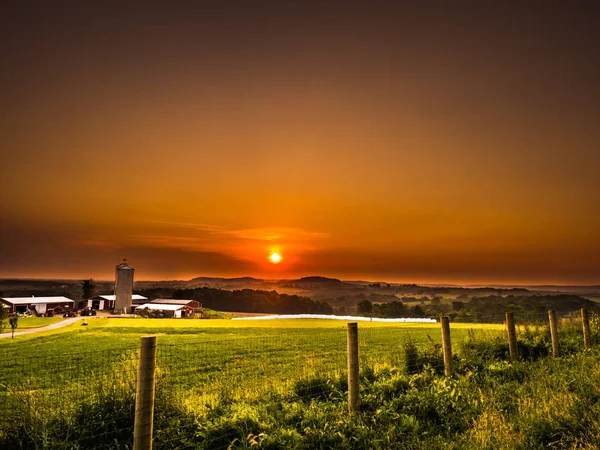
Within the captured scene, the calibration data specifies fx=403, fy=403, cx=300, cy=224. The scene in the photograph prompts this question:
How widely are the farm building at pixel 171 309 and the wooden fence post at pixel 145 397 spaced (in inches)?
4265

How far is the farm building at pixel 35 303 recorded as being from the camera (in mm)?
95438

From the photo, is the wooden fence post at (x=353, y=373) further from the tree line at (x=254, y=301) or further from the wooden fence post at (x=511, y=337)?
the tree line at (x=254, y=301)

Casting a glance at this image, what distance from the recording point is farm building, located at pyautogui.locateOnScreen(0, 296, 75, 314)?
95438mm

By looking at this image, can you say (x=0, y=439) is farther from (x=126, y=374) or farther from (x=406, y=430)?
(x=406, y=430)

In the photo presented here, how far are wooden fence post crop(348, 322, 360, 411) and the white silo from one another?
121610 mm

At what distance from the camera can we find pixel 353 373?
840cm

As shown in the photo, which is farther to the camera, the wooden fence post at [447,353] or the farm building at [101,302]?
the farm building at [101,302]

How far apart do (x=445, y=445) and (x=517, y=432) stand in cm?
142

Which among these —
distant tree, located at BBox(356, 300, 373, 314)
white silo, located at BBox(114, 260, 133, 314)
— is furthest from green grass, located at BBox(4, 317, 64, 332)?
distant tree, located at BBox(356, 300, 373, 314)

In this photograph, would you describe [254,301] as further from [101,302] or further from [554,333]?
[554,333]

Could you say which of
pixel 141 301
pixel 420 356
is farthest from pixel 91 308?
pixel 420 356

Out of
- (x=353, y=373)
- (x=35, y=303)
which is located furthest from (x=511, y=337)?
(x=35, y=303)

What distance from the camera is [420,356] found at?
39.7ft

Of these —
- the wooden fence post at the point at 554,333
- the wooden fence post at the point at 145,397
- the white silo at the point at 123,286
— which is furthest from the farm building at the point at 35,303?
the wooden fence post at the point at 554,333
